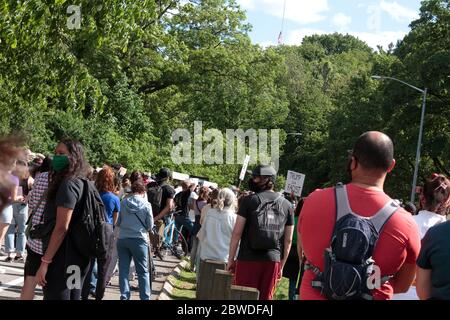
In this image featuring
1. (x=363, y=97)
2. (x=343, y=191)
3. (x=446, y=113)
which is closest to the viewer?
(x=343, y=191)

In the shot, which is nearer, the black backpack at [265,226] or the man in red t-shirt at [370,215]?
the man in red t-shirt at [370,215]

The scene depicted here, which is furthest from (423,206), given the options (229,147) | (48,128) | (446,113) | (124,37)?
(229,147)

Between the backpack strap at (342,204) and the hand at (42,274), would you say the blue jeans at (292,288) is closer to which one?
the hand at (42,274)

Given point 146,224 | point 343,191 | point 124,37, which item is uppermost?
point 124,37

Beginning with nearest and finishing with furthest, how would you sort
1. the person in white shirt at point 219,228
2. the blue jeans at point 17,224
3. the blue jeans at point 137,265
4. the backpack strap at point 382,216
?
the backpack strap at point 382,216 < the blue jeans at point 137,265 < the person in white shirt at point 219,228 < the blue jeans at point 17,224

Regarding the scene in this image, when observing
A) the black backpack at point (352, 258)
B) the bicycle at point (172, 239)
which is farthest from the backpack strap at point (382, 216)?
the bicycle at point (172, 239)

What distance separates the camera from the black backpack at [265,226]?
788 cm

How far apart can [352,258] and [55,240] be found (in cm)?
255

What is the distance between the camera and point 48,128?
2889 cm

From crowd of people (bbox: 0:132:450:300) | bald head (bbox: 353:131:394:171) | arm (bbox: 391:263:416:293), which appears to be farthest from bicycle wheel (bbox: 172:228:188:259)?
bald head (bbox: 353:131:394:171)

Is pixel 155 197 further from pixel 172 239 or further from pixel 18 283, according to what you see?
pixel 172 239

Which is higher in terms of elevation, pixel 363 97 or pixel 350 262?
pixel 363 97
